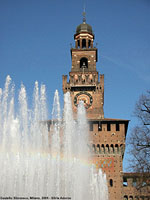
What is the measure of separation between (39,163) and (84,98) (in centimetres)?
1505

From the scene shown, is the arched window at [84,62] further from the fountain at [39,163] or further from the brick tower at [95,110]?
the fountain at [39,163]

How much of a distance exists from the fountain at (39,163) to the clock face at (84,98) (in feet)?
27.1

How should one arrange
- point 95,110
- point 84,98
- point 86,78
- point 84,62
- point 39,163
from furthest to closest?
1. point 84,62
2. point 86,78
3. point 84,98
4. point 95,110
5. point 39,163

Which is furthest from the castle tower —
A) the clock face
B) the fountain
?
the fountain

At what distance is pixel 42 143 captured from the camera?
113 feet

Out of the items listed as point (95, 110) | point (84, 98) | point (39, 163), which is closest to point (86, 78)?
point (84, 98)

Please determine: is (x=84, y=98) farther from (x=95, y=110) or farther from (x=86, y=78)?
(x=86, y=78)

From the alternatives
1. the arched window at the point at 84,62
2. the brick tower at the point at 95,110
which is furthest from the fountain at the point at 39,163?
A: the arched window at the point at 84,62

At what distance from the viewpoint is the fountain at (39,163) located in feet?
86.9

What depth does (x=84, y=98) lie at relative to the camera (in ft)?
140

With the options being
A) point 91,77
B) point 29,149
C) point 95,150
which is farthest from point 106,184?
point 91,77

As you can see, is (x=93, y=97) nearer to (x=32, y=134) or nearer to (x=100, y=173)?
(x=100, y=173)

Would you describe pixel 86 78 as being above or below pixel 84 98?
above

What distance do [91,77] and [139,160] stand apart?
2457 centimetres
